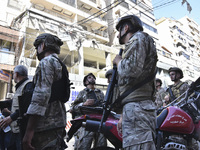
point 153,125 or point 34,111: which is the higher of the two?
point 34,111

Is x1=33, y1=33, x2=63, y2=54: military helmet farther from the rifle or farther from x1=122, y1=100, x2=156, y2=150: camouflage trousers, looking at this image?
x1=122, y1=100, x2=156, y2=150: camouflage trousers

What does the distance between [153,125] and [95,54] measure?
18449mm

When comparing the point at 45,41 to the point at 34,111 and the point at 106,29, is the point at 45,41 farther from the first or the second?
the point at 106,29

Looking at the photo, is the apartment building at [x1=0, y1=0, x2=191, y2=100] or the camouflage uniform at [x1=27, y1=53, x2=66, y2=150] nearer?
the camouflage uniform at [x1=27, y1=53, x2=66, y2=150]

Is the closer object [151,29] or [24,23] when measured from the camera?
[24,23]

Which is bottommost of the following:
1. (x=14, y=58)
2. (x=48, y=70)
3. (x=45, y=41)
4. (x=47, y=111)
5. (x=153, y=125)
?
(x=153, y=125)

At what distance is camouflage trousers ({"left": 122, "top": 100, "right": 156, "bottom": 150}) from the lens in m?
1.28

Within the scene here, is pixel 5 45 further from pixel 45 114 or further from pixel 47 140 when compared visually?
pixel 47 140

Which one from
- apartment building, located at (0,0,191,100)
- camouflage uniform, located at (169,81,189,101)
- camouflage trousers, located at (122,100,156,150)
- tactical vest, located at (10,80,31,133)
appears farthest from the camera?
apartment building, located at (0,0,191,100)

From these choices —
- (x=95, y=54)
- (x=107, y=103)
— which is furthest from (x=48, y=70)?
(x=95, y=54)

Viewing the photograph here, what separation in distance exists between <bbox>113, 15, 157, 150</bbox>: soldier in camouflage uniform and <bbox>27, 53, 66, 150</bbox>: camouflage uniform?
0.67 metres

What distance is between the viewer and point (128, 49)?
1.50 meters

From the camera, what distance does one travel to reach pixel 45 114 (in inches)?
62.2

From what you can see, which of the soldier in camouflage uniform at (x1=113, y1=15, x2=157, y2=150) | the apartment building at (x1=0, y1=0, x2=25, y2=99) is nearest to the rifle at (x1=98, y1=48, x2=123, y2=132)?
the soldier in camouflage uniform at (x1=113, y1=15, x2=157, y2=150)
